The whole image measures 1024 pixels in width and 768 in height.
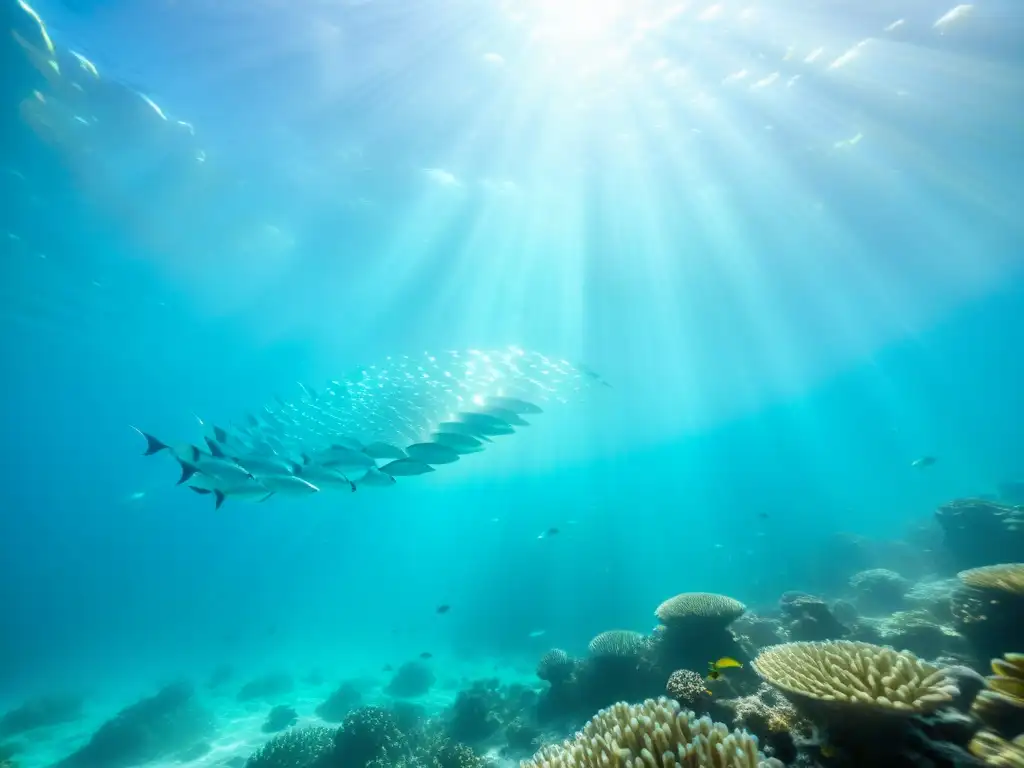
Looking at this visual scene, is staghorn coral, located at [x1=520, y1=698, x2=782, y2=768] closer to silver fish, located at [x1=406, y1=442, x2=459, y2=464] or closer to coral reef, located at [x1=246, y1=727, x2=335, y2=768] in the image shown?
silver fish, located at [x1=406, y1=442, x2=459, y2=464]

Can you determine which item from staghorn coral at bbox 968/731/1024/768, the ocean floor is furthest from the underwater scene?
the ocean floor

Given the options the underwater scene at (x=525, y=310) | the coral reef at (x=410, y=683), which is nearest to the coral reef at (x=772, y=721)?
the underwater scene at (x=525, y=310)

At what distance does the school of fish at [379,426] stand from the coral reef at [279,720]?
9.67 m

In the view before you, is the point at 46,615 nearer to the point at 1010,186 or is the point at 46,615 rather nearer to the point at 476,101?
the point at 476,101

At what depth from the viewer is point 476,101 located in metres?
16.8

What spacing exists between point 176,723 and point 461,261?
24.9 m

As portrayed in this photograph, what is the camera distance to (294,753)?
10477mm

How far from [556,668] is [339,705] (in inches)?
564

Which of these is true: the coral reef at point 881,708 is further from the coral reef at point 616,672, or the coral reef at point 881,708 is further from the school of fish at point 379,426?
the school of fish at point 379,426

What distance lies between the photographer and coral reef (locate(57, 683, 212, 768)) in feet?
47.5

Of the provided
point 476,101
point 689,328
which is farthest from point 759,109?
point 689,328

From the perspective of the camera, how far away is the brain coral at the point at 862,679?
9.27ft

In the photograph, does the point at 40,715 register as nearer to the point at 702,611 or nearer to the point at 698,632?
the point at 698,632

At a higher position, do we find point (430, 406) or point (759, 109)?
point (759, 109)
